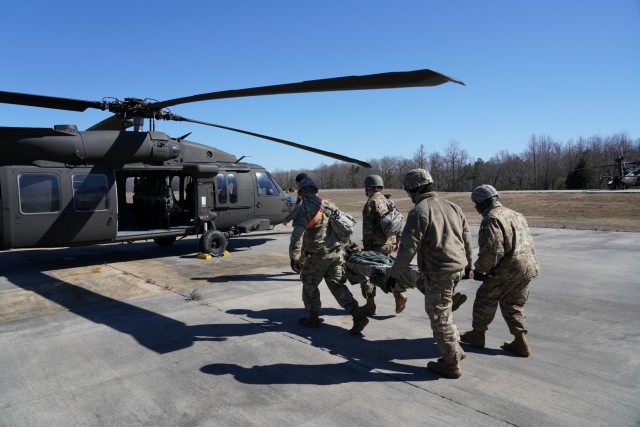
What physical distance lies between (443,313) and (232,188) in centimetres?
789

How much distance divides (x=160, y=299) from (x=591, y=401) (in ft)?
17.4

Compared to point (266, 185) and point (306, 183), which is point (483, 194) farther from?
point (266, 185)

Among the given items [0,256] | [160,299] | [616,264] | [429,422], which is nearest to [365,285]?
[429,422]

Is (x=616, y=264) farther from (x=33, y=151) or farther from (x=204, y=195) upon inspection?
(x=33, y=151)

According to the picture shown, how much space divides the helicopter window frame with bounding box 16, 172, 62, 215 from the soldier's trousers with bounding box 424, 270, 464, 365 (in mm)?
7371

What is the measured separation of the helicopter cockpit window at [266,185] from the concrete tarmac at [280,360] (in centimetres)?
436

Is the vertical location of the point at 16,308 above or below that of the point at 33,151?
below

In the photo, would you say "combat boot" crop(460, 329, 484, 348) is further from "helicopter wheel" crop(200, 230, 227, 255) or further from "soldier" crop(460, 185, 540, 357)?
"helicopter wheel" crop(200, 230, 227, 255)

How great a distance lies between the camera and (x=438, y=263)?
367cm

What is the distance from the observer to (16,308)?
5.79 meters

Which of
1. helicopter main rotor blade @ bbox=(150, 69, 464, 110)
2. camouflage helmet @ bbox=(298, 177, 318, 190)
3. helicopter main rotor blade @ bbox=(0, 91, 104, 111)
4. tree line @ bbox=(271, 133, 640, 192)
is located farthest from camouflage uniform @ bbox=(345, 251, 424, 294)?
tree line @ bbox=(271, 133, 640, 192)

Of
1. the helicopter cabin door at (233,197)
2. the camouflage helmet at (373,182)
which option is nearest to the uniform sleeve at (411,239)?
the camouflage helmet at (373,182)

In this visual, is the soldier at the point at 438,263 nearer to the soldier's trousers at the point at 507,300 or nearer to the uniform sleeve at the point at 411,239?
the uniform sleeve at the point at 411,239

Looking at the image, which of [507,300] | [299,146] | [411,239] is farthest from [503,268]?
[299,146]
